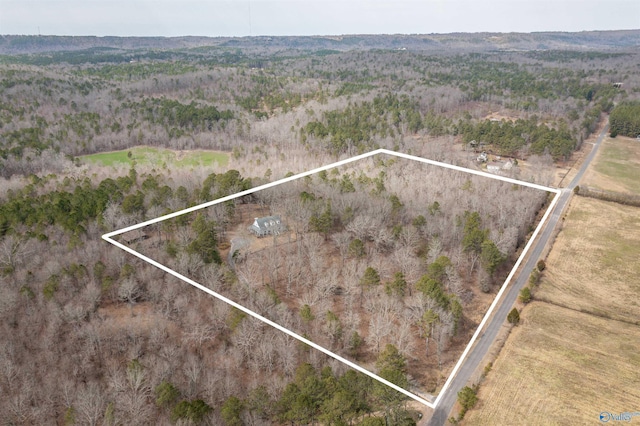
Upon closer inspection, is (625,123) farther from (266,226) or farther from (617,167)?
(266,226)

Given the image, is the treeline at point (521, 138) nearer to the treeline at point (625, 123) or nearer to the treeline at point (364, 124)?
the treeline at point (364, 124)

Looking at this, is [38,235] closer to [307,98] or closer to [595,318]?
[595,318]

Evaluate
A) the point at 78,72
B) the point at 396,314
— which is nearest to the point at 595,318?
the point at 396,314

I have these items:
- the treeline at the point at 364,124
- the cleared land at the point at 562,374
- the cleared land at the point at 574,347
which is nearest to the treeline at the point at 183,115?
the treeline at the point at 364,124

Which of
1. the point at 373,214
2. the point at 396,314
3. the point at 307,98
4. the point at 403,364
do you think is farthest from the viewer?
the point at 307,98

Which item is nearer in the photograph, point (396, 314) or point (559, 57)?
point (396, 314)

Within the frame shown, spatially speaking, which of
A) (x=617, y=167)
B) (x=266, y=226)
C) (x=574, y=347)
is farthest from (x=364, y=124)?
(x=574, y=347)

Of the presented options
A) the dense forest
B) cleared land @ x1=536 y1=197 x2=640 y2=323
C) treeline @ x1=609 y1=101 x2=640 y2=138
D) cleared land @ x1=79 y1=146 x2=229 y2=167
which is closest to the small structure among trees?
the dense forest
